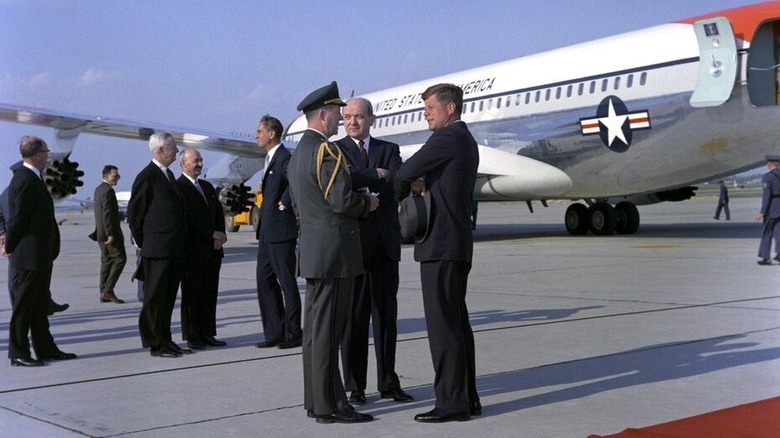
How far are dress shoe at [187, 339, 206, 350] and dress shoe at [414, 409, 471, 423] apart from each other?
348 centimetres

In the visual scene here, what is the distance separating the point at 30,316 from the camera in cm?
786

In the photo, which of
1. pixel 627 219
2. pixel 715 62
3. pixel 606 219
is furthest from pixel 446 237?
pixel 627 219

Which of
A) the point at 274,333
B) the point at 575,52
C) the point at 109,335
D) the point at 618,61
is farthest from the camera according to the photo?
the point at 575,52

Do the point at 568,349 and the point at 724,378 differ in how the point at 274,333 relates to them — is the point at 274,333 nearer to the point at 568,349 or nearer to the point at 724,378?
the point at 568,349

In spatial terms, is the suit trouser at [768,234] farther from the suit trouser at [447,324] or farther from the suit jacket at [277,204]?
the suit trouser at [447,324]

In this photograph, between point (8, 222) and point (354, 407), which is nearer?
point (354, 407)

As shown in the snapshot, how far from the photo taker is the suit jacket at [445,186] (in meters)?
5.79

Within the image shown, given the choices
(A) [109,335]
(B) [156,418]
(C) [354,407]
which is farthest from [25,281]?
(C) [354,407]

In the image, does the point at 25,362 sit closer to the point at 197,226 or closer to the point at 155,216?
the point at 155,216

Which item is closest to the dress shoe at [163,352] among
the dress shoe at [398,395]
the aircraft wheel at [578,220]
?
the dress shoe at [398,395]

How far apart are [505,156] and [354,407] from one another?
16.4 meters

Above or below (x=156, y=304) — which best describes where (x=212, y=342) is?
below

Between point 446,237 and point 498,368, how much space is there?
177 centimetres

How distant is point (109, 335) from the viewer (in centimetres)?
959
